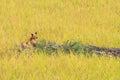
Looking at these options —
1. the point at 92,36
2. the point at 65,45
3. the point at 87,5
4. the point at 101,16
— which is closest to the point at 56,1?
the point at 87,5

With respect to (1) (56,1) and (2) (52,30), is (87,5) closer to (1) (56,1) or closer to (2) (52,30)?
(1) (56,1)

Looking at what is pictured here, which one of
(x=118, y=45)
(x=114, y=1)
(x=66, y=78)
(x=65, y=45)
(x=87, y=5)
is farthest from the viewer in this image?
(x=114, y=1)

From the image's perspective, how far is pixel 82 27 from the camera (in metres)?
9.51

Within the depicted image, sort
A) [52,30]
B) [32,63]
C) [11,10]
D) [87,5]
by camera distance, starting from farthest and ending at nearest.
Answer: [87,5] < [11,10] < [52,30] < [32,63]

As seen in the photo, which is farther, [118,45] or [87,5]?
[87,5]

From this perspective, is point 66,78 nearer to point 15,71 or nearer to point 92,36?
Answer: point 15,71

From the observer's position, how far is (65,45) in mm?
6902

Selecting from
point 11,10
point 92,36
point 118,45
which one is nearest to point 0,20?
point 11,10

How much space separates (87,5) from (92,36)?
167 inches

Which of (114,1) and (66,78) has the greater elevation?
(114,1)

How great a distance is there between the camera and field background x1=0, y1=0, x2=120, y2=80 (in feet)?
16.9

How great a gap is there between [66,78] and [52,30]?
4169mm

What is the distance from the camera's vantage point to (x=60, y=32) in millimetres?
8836

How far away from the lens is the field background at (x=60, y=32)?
5162 millimetres
